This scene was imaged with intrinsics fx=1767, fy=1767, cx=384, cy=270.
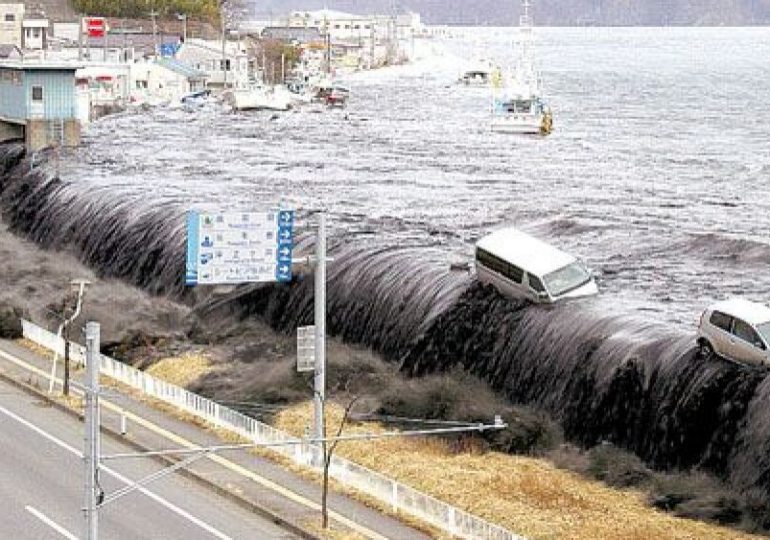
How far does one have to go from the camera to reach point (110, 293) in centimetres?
5750

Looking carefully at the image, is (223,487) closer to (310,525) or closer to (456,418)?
(310,525)

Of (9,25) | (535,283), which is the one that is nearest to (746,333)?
(535,283)

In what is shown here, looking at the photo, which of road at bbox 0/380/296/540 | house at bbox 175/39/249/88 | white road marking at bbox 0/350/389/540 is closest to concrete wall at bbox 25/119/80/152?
white road marking at bbox 0/350/389/540

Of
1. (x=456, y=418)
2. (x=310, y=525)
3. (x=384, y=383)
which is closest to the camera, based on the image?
(x=310, y=525)

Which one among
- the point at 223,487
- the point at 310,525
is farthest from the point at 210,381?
the point at 310,525

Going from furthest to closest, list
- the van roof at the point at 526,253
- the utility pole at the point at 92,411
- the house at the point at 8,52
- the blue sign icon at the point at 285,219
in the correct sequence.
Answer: the house at the point at 8,52
the van roof at the point at 526,253
the blue sign icon at the point at 285,219
the utility pole at the point at 92,411

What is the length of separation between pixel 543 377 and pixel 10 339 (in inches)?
658

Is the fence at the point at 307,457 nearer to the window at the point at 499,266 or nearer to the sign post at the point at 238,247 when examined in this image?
the sign post at the point at 238,247

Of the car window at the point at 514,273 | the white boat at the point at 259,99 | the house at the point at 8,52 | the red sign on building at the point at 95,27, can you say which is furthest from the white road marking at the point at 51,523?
the red sign on building at the point at 95,27

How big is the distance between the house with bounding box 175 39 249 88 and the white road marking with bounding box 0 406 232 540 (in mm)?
129238

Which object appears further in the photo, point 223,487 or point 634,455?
point 634,455

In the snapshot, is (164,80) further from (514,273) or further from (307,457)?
(307,457)

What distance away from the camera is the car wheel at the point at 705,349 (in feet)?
128

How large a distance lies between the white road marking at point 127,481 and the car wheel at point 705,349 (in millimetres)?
12545
